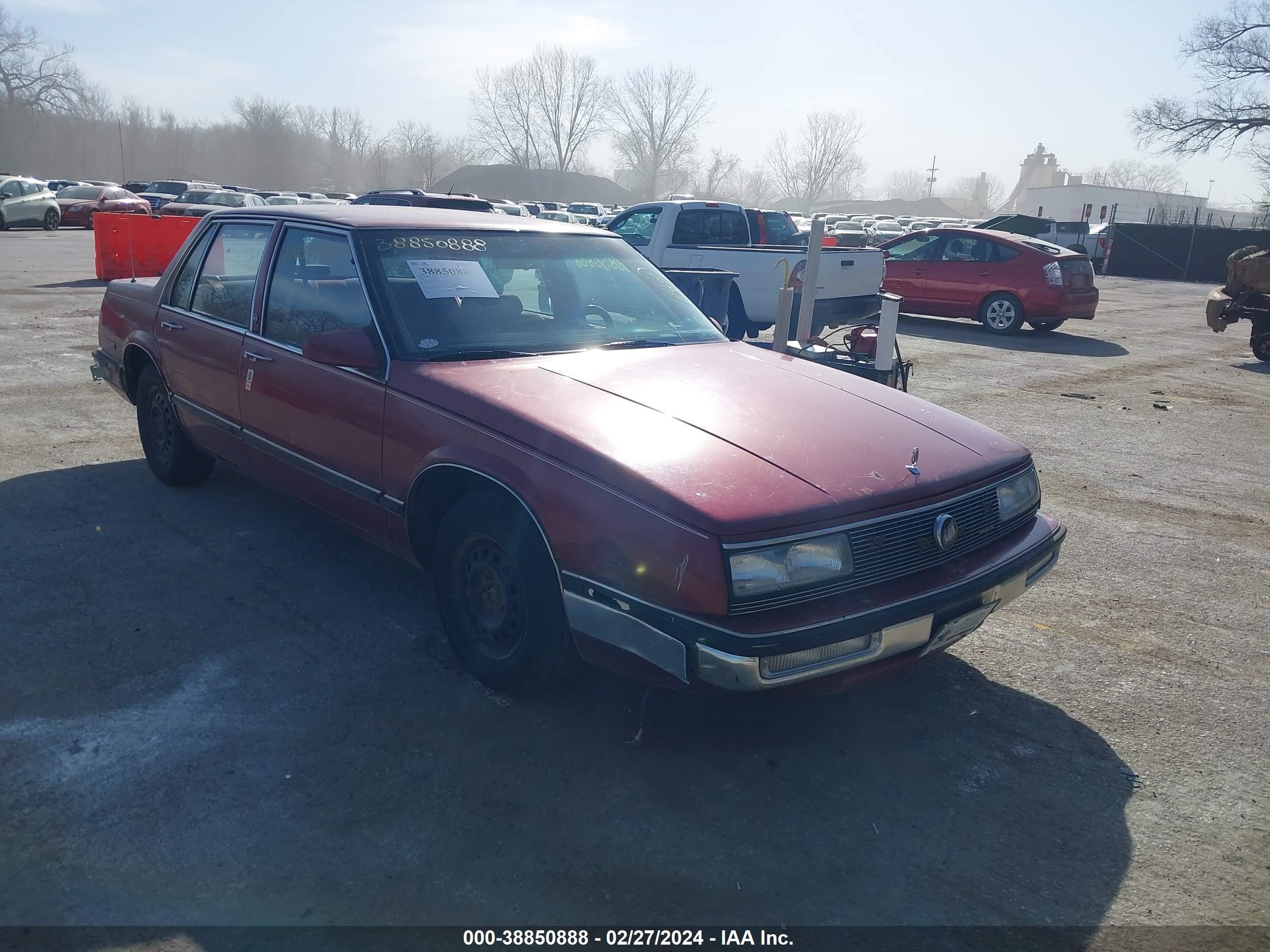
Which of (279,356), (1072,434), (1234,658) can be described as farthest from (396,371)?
(1072,434)

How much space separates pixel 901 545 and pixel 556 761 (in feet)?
4.34

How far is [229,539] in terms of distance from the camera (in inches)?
197

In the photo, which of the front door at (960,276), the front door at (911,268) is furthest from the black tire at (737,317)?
the front door at (960,276)

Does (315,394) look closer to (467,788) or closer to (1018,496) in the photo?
(467,788)

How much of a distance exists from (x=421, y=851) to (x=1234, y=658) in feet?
11.3

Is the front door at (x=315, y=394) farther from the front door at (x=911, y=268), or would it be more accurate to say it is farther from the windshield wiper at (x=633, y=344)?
the front door at (x=911, y=268)

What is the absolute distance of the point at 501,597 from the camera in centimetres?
348


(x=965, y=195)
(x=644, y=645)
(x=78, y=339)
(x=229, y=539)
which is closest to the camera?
(x=644, y=645)

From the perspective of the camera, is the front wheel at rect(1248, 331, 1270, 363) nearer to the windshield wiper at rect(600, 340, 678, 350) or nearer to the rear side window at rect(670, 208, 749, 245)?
the rear side window at rect(670, 208, 749, 245)

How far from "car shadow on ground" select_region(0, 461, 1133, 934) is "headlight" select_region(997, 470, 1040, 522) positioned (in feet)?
2.38

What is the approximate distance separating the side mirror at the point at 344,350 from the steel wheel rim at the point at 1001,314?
1326cm

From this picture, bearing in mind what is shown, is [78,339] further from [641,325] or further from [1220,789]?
Answer: [1220,789]

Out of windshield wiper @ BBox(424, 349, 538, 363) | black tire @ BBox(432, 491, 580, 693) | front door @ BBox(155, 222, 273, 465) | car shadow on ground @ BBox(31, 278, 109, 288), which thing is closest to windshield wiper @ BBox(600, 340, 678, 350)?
windshield wiper @ BBox(424, 349, 538, 363)

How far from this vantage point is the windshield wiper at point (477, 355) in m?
3.81
